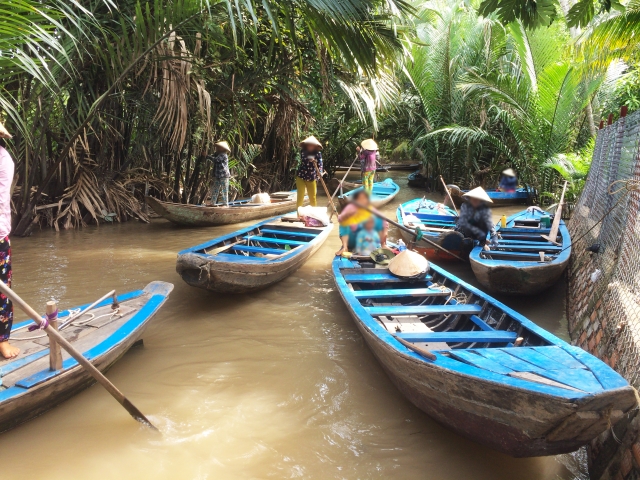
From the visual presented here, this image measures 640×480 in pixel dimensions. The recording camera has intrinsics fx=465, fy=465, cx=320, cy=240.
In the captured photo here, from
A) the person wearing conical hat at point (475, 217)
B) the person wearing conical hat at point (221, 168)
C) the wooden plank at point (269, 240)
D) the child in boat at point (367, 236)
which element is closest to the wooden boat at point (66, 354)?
the wooden plank at point (269, 240)

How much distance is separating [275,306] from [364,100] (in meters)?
4.43

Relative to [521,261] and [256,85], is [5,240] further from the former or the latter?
[256,85]

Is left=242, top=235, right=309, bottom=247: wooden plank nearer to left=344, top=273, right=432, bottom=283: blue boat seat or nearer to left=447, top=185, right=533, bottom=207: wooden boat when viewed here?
left=344, top=273, right=432, bottom=283: blue boat seat

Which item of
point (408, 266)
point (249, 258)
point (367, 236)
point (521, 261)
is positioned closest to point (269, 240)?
point (249, 258)

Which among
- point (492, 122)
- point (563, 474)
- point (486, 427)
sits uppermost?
point (492, 122)

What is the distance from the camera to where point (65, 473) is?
2443 mm

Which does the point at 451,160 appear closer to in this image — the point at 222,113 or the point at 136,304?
the point at 222,113

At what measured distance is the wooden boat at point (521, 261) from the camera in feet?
14.4

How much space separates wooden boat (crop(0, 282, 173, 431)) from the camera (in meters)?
2.52

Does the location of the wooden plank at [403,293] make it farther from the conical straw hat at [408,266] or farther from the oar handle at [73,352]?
the oar handle at [73,352]

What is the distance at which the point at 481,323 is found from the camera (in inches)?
132

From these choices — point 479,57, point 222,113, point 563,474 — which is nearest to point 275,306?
point 563,474

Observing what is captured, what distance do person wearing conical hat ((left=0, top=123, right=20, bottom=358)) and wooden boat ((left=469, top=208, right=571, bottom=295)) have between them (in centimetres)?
381

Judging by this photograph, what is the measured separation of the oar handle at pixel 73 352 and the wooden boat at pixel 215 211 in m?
5.19
